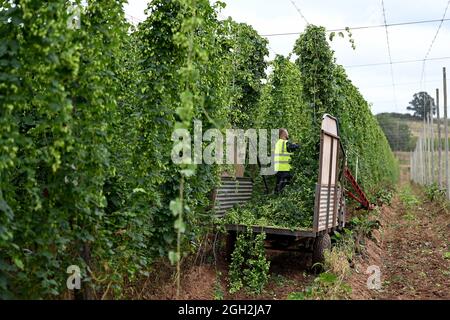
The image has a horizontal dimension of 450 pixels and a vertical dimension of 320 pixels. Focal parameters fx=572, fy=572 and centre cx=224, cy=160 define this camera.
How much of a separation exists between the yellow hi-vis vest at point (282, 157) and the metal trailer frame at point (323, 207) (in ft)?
4.09

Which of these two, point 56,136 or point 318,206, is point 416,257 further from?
point 56,136

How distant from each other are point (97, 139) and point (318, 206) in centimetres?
422

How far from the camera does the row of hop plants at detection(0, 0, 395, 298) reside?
4973 mm

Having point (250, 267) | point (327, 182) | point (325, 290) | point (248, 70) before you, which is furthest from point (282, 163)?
point (325, 290)

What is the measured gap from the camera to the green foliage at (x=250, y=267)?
8.45 metres

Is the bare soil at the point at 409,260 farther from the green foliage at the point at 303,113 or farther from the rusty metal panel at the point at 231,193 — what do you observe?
the rusty metal panel at the point at 231,193

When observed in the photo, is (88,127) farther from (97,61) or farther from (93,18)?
(93,18)

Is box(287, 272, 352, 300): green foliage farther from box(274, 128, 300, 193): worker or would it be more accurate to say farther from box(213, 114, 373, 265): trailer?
box(274, 128, 300, 193): worker

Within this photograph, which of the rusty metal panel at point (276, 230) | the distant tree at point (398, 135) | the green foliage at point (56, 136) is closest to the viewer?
the green foliage at point (56, 136)

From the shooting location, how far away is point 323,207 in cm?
912

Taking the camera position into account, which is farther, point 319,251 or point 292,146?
point 292,146

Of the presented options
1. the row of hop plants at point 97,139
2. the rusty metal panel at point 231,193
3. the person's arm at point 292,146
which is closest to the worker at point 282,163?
the person's arm at point 292,146

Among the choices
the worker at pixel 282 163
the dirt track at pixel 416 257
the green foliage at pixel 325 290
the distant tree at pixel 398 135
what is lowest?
the dirt track at pixel 416 257
